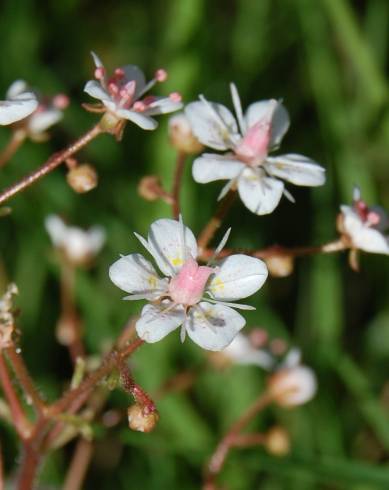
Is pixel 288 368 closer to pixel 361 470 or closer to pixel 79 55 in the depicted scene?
pixel 361 470

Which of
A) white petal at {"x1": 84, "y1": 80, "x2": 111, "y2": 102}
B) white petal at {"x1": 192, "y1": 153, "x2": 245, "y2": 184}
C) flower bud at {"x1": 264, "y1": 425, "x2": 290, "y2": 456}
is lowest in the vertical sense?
flower bud at {"x1": 264, "y1": 425, "x2": 290, "y2": 456}

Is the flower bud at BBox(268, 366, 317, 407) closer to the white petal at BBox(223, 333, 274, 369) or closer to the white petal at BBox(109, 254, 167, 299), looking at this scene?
the white petal at BBox(223, 333, 274, 369)

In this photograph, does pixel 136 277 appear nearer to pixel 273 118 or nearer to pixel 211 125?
pixel 211 125

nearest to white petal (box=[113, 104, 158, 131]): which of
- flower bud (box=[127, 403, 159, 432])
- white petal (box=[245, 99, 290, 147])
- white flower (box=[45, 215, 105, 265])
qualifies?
white petal (box=[245, 99, 290, 147])

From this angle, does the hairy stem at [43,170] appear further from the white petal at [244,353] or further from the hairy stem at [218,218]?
the white petal at [244,353]

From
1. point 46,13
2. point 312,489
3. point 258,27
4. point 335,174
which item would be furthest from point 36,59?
point 312,489

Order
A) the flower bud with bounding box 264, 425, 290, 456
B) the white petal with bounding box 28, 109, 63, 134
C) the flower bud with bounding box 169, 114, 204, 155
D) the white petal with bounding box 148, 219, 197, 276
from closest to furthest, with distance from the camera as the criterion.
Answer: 1. the white petal with bounding box 148, 219, 197, 276
2. the flower bud with bounding box 169, 114, 204, 155
3. the white petal with bounding box 28, 109, 63, 134
4. the flower bud with bounding box 264, 425, 290, 456
